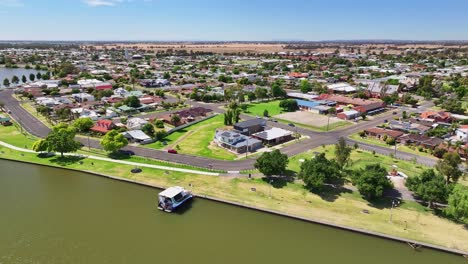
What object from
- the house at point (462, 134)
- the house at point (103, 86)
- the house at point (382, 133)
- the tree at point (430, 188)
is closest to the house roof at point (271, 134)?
the house at point (382, 133)

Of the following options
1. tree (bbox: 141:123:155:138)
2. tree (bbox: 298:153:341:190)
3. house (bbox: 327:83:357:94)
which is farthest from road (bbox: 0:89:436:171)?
house (bbox: 327:83:357:94)

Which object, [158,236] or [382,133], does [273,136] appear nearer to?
[382,133]

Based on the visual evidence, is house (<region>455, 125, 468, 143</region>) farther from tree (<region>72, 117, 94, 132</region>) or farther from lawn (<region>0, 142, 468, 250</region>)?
tree (<region>72, 117, 94, 132</region>)

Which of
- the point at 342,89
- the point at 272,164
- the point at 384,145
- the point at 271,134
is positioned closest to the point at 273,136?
the point at 271,134

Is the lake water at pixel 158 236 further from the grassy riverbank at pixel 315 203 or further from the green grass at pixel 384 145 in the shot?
the green grass at pixel 384 145

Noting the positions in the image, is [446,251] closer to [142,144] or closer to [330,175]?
[330,175]

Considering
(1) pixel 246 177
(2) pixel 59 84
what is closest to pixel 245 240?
(1) pixel 246 177
